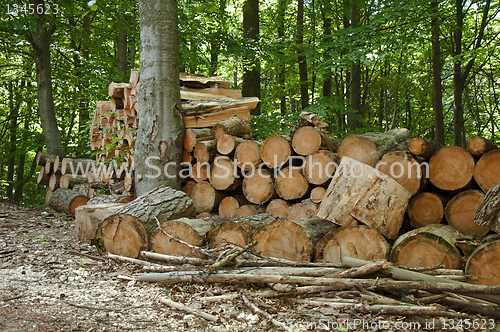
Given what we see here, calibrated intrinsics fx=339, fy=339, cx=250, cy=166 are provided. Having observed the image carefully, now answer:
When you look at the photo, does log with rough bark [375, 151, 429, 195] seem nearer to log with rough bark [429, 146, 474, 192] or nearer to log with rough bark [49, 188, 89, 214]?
log with rough bark [429, 146, 474, 192]

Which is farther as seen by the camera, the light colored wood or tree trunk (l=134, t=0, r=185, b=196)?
tree trunk (l=134, t=0, r=185, b=196)

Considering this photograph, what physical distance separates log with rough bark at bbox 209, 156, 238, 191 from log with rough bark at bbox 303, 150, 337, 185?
1.02 meters

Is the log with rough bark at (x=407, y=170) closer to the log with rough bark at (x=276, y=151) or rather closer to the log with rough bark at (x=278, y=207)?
the log with rough bark at (x=276, y=151)

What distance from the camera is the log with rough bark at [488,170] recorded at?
3.20 meters

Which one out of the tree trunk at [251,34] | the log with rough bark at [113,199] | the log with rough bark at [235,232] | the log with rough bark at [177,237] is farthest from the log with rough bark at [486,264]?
the tree trunk at [251,34]

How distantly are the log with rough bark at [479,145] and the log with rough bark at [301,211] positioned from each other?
5.65ft

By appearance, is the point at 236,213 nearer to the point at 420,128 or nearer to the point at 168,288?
the point at 168,288

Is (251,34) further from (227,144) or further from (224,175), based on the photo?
(224,175)

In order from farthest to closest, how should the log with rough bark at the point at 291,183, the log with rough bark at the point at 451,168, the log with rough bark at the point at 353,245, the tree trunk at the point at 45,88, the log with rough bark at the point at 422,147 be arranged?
1. the tree trunk at the point at 45,88
2. the log with rough bark at the point at 291,183
3. the log with rough bark at the point at 422,147
4. the log with rough bark at the point at 451,168
5. the log with rough bark at the point at 353,245

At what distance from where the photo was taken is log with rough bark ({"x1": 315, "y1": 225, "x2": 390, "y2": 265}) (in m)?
3.11

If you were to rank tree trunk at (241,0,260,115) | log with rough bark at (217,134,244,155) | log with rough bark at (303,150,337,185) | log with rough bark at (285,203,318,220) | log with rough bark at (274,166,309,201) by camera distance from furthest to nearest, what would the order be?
tree trunk at (241,0,260,115)
log with rough bark at (217,134,244,155)
log with rough bark at (274,166,309,201)
log with rough bark at (285,203,318,220)
log with rough bark at (303,150,337,185)

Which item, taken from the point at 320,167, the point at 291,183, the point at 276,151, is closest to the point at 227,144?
the point at 276,151

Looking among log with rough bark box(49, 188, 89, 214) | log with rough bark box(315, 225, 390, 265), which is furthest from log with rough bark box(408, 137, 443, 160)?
log with rough bark box(49, 188, 89, 214)

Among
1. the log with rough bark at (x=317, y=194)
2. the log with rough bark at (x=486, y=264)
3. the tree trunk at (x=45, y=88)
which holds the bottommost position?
the log with rough bark at (x=486, y=264)
